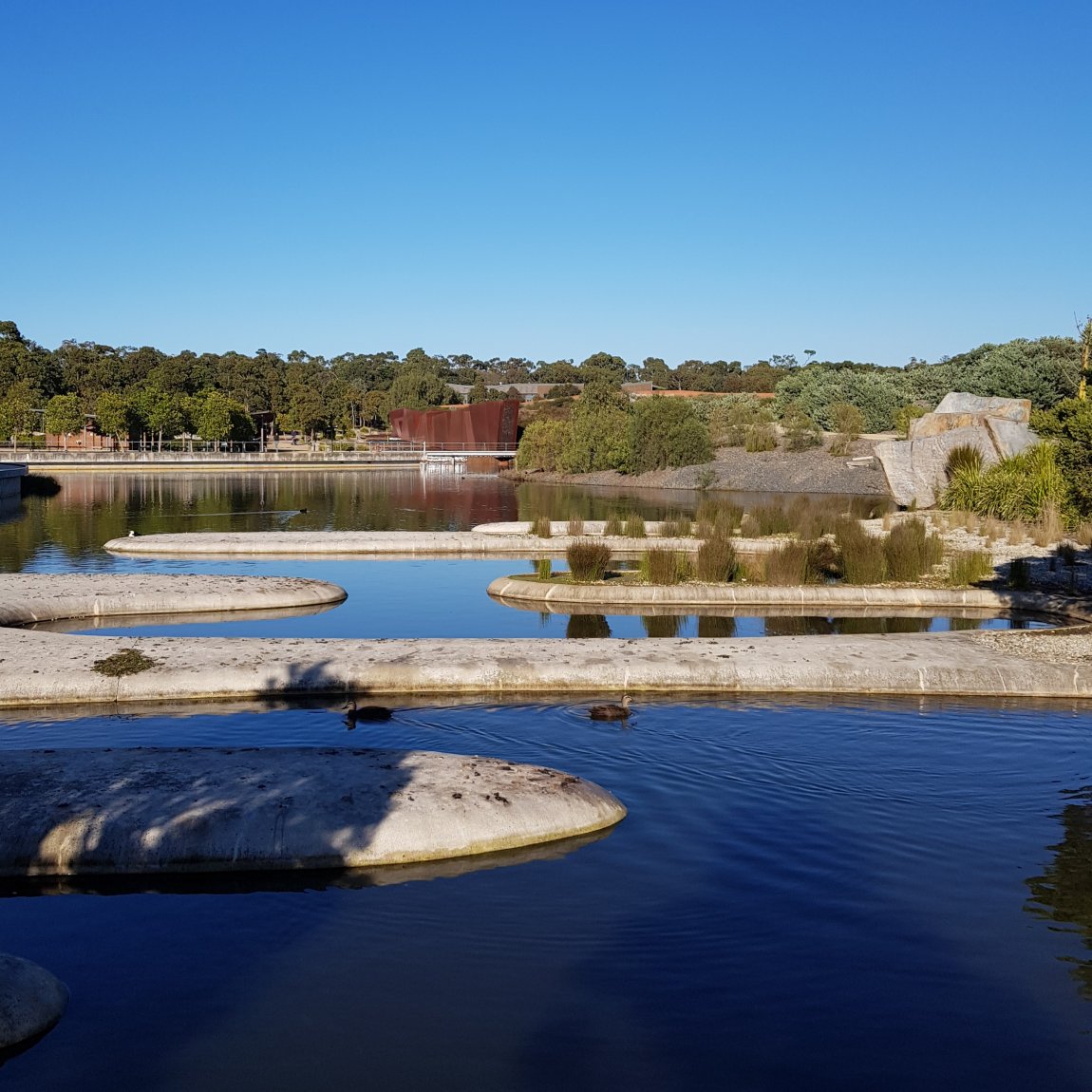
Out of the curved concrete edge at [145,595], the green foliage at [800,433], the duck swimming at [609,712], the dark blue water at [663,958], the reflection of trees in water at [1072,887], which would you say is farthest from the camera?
the green foliage at [800,433]

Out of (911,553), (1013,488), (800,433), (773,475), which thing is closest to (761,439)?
(800,433)

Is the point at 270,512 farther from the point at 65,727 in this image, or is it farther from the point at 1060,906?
the point at 1060,906

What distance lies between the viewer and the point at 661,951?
7.04m

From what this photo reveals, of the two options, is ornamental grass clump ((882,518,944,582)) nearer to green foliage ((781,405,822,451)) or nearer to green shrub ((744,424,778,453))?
green foliage ((781,405,822,451))

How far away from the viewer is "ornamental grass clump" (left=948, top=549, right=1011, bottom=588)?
2062cm

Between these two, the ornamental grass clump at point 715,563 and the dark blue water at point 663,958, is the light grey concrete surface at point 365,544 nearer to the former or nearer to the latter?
the ornamental grass clump at point 715,563

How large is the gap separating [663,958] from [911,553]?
1560 cm

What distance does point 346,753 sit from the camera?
9672 millimetres

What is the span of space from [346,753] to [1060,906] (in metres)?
5.34

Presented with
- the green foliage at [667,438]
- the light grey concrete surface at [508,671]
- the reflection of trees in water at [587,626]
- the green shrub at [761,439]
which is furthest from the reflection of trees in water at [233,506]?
the green shrub at [761,439]

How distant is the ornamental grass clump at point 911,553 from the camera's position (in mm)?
21031

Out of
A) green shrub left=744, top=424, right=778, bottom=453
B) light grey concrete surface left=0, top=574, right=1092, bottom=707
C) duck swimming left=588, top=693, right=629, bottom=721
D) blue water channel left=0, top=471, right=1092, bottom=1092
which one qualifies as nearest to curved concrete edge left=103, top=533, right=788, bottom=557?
light grey concrete surface left=0, top=574, right=1092, bottom=707

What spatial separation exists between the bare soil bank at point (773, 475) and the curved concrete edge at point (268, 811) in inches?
1883

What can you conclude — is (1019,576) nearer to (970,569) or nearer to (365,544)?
(970,569)
